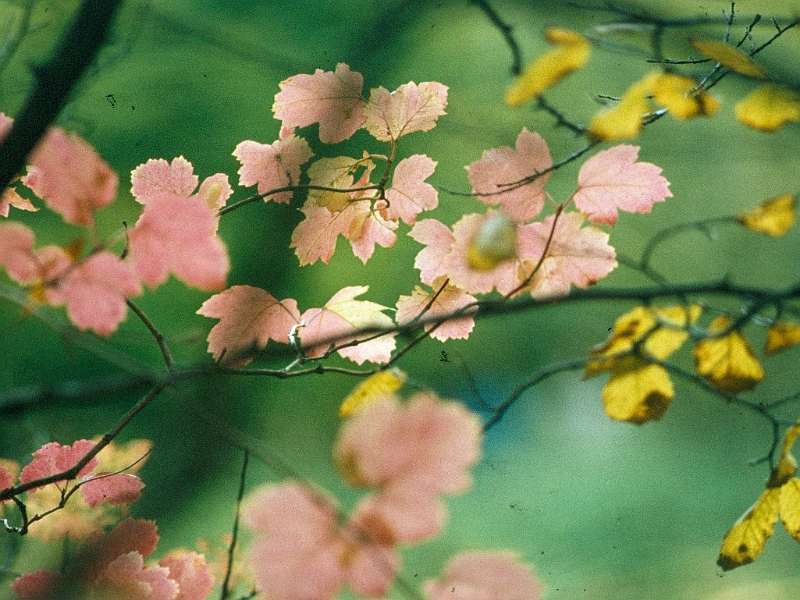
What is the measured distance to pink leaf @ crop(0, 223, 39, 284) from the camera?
1.32 ft

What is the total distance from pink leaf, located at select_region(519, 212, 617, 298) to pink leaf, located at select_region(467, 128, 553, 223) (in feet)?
0.07

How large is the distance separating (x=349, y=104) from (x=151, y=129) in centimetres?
161

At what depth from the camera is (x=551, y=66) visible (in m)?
0.37

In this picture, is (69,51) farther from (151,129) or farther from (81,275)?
(151,129)

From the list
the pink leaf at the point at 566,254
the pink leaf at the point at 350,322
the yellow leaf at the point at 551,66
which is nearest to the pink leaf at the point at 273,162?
the pink leaf at the point at 350,322

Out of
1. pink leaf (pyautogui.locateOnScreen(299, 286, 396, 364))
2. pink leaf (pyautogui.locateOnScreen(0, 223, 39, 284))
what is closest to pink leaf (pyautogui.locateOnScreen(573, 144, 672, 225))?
pink leaf (pyautogui.locateOnScreen(299, 286, 396, 364))

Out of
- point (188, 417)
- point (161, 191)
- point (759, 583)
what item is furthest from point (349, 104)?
point (759, 583)

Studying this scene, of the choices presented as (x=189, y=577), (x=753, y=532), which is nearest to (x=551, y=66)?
(x=753, y=532)

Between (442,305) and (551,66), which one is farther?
(442,305)

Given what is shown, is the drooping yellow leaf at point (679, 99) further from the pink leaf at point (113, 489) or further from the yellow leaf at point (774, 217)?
the pink leaf at point (113, 489)

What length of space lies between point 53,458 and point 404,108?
551 millimetres

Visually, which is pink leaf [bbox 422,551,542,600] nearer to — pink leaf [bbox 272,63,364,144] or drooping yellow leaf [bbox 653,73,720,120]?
drooping yellow leaf [bbox 653,73,720,120]

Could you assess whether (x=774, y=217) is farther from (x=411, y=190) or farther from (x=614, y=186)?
(x=411, y=190)

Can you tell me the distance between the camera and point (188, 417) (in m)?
1.66
